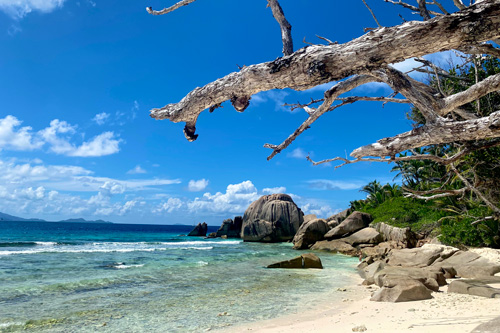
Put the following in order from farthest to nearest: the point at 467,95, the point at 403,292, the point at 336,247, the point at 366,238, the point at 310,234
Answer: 1. the point at 310,234
2. the point at 336,247
3. the point at 366,238
4. the point at 403,292
5. the point at 467,95

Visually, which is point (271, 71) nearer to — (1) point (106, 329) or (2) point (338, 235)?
(1) point (106, 329)

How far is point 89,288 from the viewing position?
1155 centimetres

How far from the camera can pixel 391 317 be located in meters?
6.31

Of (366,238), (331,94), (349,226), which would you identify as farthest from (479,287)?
(349,226)

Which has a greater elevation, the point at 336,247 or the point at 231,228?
the point at 231,228

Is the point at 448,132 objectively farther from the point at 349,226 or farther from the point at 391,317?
the point at 349,226

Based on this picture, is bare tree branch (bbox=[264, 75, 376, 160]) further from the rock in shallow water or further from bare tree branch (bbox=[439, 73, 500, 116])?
the rock in shallow water

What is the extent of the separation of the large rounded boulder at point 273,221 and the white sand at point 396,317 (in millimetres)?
31411

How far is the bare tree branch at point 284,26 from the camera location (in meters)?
3.51

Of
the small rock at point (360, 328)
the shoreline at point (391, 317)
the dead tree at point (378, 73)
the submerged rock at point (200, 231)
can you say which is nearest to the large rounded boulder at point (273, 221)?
the submerged rock at point (200, 231)

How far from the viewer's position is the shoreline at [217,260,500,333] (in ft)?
18.1

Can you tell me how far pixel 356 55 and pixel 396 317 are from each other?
531 centimetres

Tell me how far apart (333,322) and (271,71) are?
544cm

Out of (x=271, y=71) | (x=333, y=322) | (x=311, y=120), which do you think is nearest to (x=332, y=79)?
(x=271, y=71)
